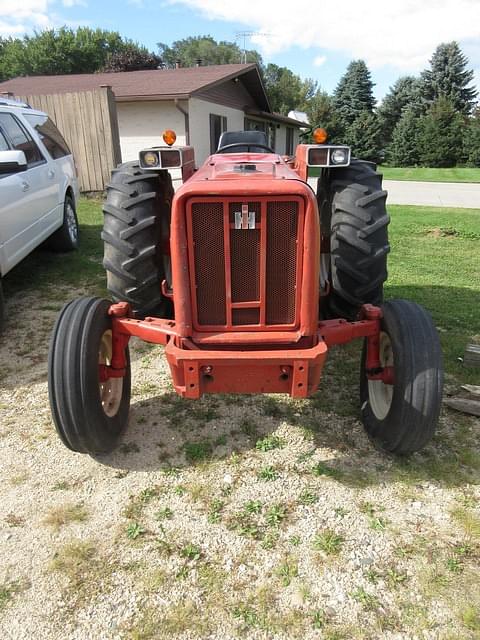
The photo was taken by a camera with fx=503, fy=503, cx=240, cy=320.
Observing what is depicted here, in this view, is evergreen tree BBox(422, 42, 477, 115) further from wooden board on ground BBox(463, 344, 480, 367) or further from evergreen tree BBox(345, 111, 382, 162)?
wooden board on ground BBox(463, 344, 480, 367)

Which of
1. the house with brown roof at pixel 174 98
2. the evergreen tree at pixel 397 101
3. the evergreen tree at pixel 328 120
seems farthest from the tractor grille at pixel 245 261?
the evergreen tree at pixel 397 101

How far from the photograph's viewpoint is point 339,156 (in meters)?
3.28

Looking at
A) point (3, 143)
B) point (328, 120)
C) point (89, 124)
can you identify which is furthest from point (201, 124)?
point (328, 120)

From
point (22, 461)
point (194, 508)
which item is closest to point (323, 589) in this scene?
point (194, 508)

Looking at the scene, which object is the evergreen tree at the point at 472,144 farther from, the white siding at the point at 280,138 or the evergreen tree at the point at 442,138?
the white siding at the point at 280,138

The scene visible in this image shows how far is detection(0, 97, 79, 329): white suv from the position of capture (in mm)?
Answer: 4828

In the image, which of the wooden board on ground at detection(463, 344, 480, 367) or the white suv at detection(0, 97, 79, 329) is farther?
the white suv at detection(0, 97, 79, 329)

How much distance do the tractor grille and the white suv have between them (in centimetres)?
249

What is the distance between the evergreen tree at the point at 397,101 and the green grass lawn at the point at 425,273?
32824 millimetres

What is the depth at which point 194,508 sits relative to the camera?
8.65ft

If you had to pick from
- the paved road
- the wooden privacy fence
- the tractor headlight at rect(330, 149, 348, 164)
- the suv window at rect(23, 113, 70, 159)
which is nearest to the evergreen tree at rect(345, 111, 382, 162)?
the paved road

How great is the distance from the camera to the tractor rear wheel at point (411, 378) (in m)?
2.68

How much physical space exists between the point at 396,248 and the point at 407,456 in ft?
18.2

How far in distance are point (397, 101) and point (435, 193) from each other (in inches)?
1117
